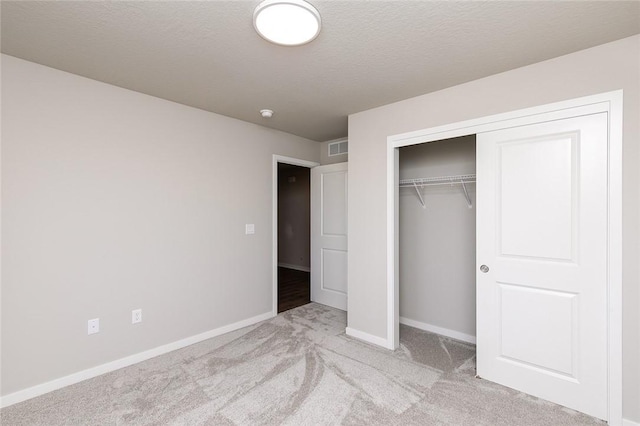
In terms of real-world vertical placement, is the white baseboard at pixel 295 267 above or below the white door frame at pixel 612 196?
below

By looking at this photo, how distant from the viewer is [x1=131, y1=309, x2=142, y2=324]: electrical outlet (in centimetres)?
274

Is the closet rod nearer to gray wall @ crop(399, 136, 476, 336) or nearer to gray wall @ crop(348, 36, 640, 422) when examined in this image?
gray wall @ crop(399, 136, 476, 336)

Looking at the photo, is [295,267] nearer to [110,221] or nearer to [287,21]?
[110,221]

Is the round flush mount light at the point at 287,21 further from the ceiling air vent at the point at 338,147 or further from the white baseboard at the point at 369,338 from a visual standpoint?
the white baseboard at the point at 369,338

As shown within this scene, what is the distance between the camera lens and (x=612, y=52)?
194 centimetres

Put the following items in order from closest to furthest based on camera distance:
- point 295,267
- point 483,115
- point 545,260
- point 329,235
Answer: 1. point 545,260
2. point 483,115
3. point 329,235
4. point 295,267

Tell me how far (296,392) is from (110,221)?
2.07 meters

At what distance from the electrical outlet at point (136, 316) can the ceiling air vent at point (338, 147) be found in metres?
3.06

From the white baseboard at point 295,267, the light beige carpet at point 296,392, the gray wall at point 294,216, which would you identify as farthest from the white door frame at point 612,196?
the white baseboard at point 295,267

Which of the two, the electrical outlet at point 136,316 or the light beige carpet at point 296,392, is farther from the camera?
the electrical outlet at point 136,316

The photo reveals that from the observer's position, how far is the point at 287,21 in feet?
5.44

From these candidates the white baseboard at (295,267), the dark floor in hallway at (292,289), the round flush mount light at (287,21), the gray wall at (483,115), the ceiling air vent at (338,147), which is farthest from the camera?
the white baseboard at (295,267)

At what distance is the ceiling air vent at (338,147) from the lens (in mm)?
4355

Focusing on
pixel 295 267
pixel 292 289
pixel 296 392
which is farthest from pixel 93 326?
pixel 295 267
